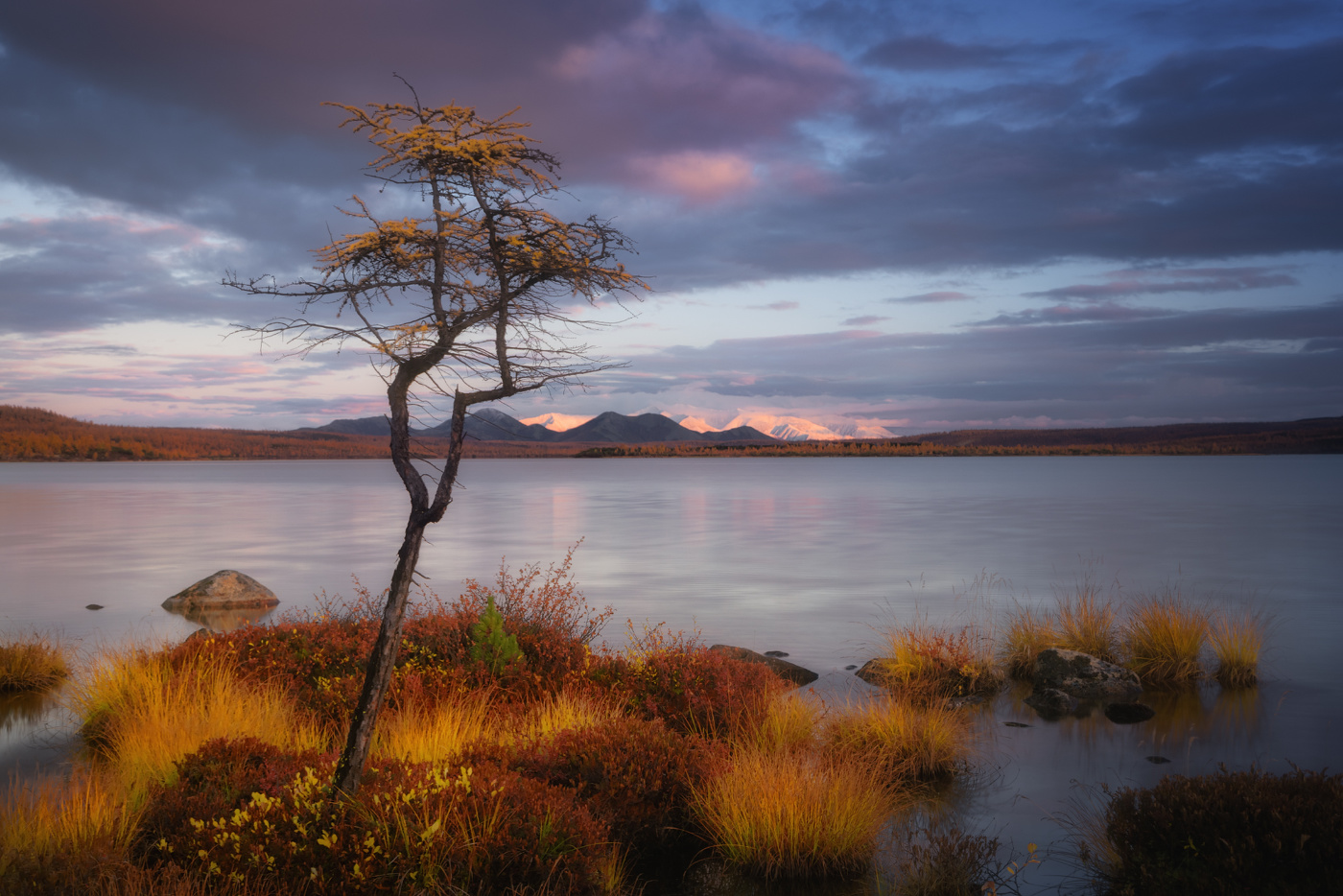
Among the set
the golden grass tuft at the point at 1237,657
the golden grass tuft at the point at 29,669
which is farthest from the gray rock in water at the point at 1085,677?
the golden grass tuft at the point at 29,669

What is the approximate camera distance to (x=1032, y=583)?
2659 centimetres

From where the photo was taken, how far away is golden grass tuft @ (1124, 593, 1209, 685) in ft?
43.0

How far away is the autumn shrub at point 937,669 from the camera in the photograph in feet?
40.6

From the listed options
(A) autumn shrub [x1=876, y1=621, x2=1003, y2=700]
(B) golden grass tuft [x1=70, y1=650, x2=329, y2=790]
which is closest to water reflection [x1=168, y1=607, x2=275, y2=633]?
(B) golden grass tuft [x1=70, y1=650, x2=329, y2=790]

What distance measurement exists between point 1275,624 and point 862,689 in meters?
12.3

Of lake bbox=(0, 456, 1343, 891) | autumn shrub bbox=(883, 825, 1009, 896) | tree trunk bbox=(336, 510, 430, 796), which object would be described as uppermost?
tree trunk bbox=(336, 510, 430, 796)

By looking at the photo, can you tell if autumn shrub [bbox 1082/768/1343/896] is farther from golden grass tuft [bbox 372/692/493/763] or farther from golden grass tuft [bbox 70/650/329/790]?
golden grass tuft [bbox 70/650/329/790]

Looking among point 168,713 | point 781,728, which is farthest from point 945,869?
point 168,713

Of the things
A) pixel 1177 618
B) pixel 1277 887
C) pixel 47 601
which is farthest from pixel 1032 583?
pixel 47 601

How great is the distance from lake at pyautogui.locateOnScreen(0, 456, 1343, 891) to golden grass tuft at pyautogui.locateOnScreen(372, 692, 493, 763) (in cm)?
447

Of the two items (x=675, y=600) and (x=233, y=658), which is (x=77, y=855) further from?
(x=675, y=600)

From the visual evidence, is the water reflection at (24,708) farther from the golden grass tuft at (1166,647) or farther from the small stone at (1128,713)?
the golden grass tuft at (1166,647)

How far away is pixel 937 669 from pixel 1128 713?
2.55m

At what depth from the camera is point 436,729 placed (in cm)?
825
